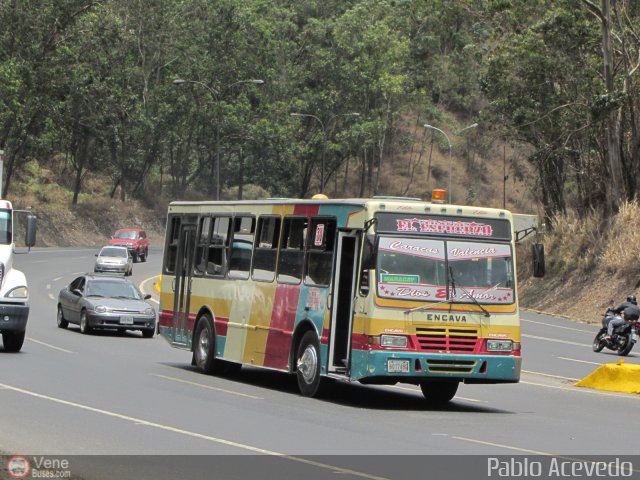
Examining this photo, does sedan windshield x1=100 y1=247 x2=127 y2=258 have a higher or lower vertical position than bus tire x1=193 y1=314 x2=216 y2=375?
A: higher

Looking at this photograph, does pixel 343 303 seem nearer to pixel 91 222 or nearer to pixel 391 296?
pixel 391 296

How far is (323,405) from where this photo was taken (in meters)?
17.6

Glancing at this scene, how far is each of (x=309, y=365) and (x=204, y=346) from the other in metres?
4.32

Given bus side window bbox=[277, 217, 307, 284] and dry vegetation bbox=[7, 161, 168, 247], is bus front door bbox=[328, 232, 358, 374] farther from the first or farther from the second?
dry vegetation bbox=[7, 161, 168, 247]

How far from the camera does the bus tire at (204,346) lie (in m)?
22.1

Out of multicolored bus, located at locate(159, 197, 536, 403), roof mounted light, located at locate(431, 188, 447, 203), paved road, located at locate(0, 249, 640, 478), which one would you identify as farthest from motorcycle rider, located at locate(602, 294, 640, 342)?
roof mounted light, located at locate(431, 188, 447, 203)

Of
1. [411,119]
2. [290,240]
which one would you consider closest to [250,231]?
[290,240]

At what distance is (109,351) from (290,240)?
304 inches

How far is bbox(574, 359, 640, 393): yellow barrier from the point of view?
21.9 metres

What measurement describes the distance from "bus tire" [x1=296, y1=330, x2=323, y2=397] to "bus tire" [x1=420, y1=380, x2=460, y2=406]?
5.40 ft
